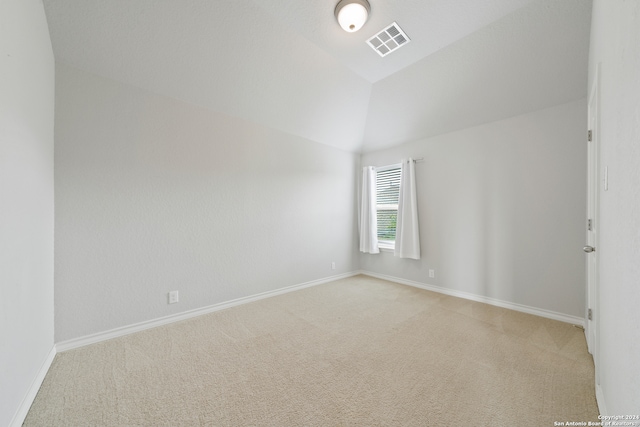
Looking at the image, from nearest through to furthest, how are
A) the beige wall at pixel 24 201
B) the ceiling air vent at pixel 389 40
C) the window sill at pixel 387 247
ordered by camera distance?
the beige wall at pixel 24 201 → the ceiling air vent at pixel 389 40 → the window sill at pixel 387 247

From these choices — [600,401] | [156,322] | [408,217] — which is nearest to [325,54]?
[408,217]

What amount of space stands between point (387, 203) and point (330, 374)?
10.2 feet

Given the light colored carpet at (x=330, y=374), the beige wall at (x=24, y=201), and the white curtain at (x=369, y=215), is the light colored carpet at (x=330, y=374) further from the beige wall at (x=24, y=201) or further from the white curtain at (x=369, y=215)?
the white curtain at (x=369, y=215)

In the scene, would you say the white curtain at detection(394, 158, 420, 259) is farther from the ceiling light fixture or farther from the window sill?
the ceiling light fixture

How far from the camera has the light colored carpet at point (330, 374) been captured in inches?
53.1

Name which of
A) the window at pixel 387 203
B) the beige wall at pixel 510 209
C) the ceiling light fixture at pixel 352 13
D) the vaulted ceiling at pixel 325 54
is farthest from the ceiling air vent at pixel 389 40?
the window at pixel 387 203

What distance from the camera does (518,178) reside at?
2.81 meters

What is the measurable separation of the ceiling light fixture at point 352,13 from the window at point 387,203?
235 centimetres

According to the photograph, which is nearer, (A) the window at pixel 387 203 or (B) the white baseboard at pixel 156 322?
Result: (B) the white baseboard at pixel 156 322

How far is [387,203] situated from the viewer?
14.1 ft

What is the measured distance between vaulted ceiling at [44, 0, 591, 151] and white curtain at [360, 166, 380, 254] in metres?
1.29

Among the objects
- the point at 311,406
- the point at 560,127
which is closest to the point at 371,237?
the point at 560,127

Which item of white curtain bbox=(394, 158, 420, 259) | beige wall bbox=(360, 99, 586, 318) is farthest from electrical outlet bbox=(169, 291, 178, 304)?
beige wall bbox=(360, 99, 586, 318)

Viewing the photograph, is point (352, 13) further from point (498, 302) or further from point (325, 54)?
point (498, 302)
